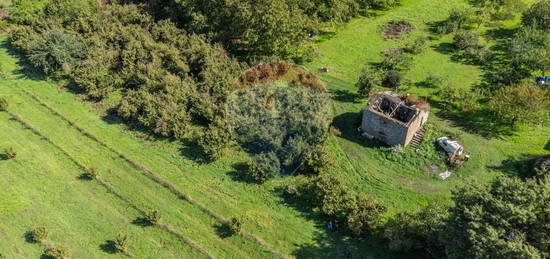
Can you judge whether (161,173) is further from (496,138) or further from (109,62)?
(496,138)

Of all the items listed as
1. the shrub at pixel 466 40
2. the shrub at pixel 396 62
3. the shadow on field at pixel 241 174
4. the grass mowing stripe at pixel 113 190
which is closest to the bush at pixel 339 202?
the shadow on field at pixel 241 174

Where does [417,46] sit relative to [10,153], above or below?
above

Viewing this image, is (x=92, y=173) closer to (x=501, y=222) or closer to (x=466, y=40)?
(x=501, y=222)

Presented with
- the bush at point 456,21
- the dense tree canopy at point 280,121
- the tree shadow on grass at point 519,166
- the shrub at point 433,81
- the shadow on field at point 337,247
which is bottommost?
the shadow on field at point 337,247

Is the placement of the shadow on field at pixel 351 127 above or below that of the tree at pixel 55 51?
below

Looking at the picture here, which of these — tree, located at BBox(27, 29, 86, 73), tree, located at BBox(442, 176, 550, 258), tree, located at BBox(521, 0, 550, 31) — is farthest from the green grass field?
tree, located at BBox(521, 0, 550, 31)

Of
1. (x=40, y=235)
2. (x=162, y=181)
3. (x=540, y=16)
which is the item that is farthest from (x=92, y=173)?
(x=540, y=16)

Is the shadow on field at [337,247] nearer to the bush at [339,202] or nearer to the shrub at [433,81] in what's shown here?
the bush at [339,202]
